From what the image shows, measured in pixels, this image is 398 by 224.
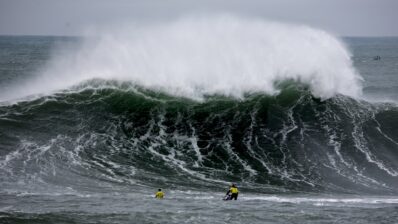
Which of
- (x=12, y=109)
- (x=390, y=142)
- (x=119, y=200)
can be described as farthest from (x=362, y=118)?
(x=12, y=109)

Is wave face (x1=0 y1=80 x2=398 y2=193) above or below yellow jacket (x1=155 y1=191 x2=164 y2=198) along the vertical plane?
above

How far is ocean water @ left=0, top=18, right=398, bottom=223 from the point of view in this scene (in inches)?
669

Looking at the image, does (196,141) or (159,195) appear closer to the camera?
(159,195)

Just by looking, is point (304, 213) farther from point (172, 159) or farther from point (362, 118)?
point (362, 118)

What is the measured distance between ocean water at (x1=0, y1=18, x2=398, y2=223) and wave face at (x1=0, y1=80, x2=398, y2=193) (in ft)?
0.27

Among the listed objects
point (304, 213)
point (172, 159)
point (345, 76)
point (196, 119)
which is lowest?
point (304, 213)

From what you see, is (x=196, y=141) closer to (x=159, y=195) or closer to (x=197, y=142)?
(x=197, y=142)

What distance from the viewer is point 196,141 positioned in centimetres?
2530

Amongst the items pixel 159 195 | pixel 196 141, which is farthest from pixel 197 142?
pixel 159 195

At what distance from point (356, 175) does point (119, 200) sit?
31.1ft

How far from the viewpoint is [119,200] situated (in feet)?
57.6

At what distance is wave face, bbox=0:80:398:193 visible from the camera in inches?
825

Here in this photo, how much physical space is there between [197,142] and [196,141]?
0.36ft

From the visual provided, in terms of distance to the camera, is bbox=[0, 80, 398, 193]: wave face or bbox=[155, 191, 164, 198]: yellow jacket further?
bbox=[0, 80, 398, 193]: wave face
